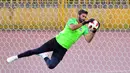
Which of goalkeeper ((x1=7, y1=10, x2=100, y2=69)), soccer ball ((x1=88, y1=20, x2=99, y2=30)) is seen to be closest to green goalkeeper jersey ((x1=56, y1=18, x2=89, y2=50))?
goalkeeper ((x1=7, y1=10, x2=100, y2=69))

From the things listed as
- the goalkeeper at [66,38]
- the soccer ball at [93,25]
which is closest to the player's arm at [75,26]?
the goalkeeper at [66,38]

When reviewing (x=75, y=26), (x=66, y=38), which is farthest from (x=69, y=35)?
(x=75, y=26)

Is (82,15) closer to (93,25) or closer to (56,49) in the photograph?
(93,25)

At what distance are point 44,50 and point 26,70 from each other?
619 millimetres

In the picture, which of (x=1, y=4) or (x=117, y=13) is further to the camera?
(x=117, y=13)

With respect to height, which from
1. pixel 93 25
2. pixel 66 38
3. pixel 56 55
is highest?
pixel 93 25

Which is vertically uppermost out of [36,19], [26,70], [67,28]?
[67,28]

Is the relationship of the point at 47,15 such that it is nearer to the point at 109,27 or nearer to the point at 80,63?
the point at 109,27

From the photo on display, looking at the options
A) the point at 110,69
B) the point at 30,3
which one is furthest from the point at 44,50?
the point at 30,3

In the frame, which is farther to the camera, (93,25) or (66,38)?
(66,38)

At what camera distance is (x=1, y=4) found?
197 inches

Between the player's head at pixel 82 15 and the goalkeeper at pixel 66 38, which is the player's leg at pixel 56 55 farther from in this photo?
the player's head at pixel 82 15

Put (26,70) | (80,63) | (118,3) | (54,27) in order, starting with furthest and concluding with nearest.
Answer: (54,27) < (118,3) < (80,63) < (26,70)

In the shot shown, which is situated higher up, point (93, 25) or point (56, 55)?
point (93, 25)
